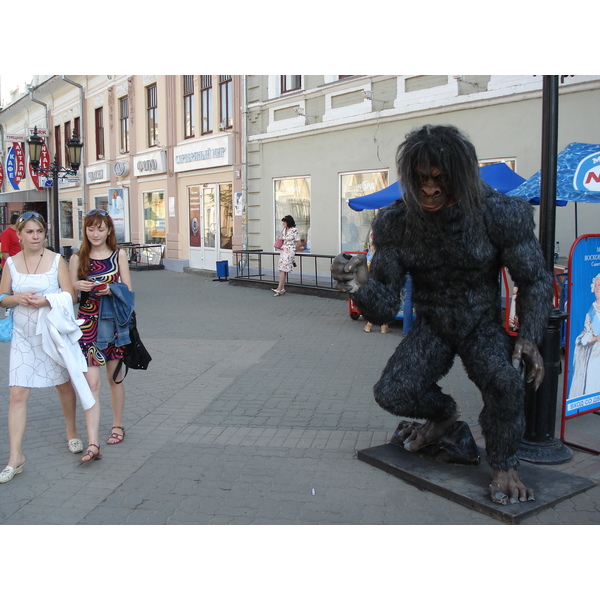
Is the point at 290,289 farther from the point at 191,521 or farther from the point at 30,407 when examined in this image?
the point at 191,521

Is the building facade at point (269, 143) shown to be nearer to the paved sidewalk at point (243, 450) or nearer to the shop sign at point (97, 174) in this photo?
the shop sign at point (97, 174)

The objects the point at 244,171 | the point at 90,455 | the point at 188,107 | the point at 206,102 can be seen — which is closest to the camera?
the point at 90,455

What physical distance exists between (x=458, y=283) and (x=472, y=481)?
47.1 inches

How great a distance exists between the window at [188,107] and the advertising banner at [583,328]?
52.8 ft

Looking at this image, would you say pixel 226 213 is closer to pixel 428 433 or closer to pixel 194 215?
pixel 194 215

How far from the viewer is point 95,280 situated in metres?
4.39

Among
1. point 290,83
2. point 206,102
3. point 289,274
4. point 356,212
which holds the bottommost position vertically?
point 289,274

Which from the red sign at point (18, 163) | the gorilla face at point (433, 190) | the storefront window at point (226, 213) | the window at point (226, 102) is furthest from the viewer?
the red sign at point (18, 163)

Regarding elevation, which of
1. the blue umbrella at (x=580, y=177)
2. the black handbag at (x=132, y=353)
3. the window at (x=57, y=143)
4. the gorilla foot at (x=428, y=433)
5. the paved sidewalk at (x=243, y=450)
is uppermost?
the window at (x=57, y=143)

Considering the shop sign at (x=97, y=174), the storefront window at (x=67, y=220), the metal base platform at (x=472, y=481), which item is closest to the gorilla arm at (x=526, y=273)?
the metal base platform at (x=472, y=481)

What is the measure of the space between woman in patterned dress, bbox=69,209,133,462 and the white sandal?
0.57 ft

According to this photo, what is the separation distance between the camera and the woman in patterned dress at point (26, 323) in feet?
13.4

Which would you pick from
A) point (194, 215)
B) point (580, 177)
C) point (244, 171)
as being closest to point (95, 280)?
point (580, 177)

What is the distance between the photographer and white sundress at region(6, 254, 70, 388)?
4.10 m
